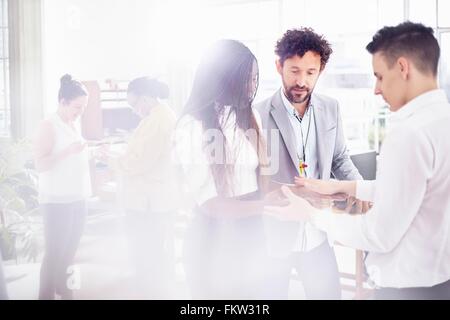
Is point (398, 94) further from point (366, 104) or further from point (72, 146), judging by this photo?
point (72, 146)

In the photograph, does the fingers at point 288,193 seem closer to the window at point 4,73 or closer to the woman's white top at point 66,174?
the woman's white top at point 66,174

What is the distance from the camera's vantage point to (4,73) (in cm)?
154

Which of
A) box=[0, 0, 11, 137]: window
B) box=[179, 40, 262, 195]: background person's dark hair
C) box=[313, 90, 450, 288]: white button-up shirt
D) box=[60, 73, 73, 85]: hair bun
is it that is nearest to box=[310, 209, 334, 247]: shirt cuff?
box=[313, 90, 450, 288]: white button-up shirt

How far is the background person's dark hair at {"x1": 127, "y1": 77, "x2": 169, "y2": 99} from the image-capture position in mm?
1452

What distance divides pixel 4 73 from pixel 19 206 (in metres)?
0.42

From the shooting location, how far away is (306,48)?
1.45 metres

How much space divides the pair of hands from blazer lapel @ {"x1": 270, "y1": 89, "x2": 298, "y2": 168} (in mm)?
87

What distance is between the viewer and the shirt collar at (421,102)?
1126 mm

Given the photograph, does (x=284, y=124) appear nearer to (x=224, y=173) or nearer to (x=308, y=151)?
(x=308, y=151)

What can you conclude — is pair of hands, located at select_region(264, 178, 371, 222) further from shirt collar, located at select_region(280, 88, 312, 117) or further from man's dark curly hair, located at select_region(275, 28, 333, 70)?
man's dark curly hair, located at select_region(275, 28, 333, 70)

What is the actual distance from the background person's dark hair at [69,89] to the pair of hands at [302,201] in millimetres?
642
